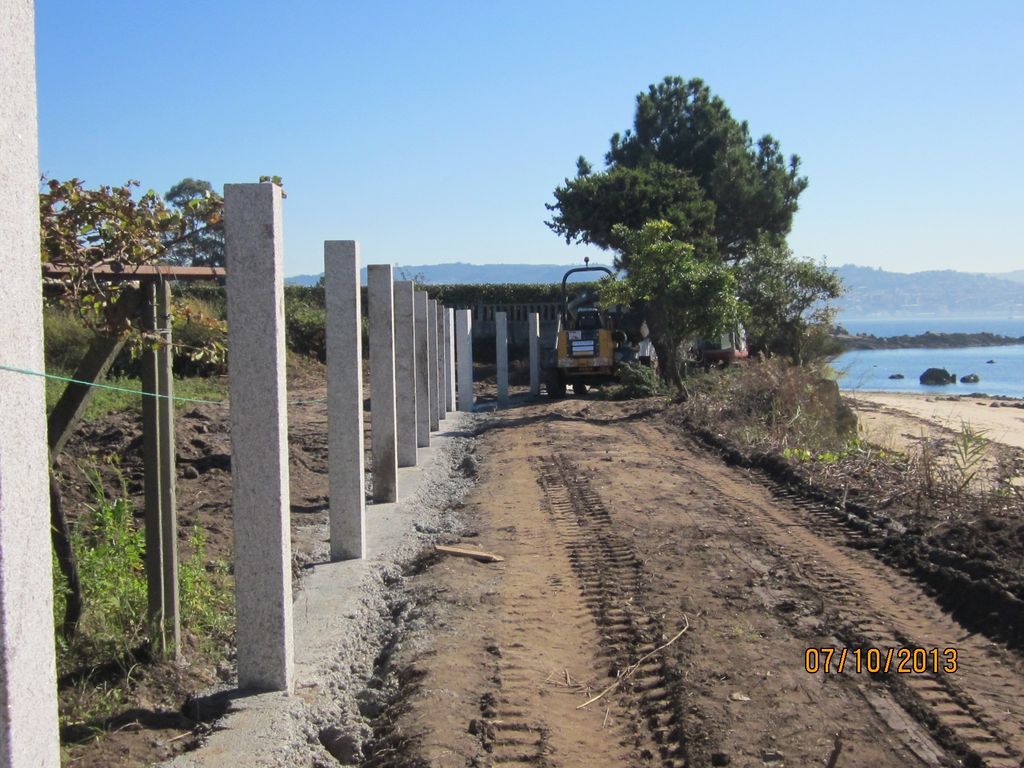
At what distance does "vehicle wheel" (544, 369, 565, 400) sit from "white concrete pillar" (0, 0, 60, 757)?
2093 centimetres

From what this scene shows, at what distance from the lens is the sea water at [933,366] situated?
42812 millimetres

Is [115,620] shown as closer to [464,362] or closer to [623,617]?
[623,617]

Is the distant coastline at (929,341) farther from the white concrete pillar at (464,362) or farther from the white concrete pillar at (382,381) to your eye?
the white concrete pillar at (382,381)

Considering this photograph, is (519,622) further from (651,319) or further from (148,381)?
(651,319)

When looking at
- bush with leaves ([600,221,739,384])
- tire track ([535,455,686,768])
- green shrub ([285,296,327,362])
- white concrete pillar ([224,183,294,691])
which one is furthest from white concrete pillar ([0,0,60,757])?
green shrub ([285,296,327,362])

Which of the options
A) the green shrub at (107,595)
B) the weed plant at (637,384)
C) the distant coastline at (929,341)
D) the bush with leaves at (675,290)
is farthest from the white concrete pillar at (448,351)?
the distant coastline at (929,341)

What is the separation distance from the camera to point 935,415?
90.8 feet

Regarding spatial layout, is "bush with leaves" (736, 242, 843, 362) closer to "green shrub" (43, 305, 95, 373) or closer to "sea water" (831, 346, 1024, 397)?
"sea water" (831, 346, 1024, 397)

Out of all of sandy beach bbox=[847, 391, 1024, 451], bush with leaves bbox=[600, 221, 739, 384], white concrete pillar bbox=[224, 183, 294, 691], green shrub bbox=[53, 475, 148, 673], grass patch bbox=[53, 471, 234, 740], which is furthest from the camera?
sandy beach bbox=[847, 391, 1024, 451]

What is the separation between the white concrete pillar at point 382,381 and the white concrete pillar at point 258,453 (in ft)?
16.7

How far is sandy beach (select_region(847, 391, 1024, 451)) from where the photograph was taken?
21827 mm
